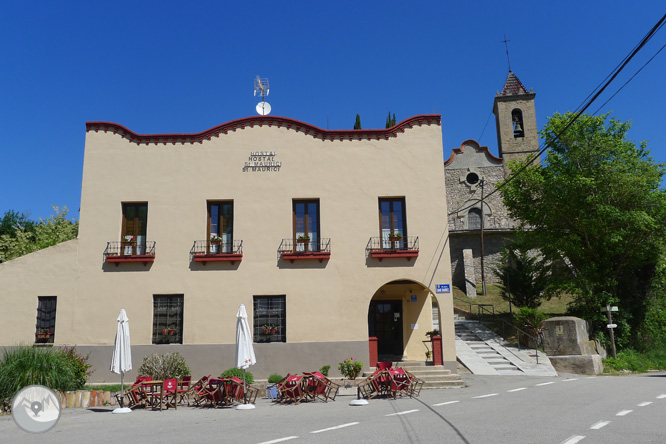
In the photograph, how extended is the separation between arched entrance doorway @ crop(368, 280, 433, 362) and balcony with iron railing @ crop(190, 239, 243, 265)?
545cm

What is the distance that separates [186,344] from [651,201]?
19.9m

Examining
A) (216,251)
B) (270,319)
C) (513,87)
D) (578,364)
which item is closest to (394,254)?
(270,319)

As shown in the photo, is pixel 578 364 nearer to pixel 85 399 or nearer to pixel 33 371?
pixel 85 399

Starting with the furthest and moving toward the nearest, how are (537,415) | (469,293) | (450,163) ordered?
(450,163) < (469,293) < (537,415)

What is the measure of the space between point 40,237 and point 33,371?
69.2 feet

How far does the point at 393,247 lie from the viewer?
1670cm

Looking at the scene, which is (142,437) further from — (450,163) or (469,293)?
(450,163)

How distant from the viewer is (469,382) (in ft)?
52.1

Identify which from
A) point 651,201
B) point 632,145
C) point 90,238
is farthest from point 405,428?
point 632,145

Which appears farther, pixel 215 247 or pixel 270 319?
pixel 215 247

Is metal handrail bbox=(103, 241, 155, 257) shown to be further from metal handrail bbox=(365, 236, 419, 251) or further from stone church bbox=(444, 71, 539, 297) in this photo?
stone church bbox=(444, 71, 539, 297)

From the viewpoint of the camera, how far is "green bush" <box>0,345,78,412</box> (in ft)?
36.7

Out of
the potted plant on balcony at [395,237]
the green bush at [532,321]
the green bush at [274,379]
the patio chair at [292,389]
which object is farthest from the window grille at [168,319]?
the green bush at [532,321]

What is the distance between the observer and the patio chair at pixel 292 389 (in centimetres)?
1255
